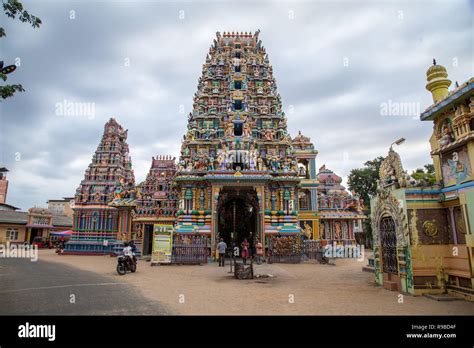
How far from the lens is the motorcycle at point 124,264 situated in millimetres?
13587

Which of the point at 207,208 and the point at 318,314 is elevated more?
the point at 207,208

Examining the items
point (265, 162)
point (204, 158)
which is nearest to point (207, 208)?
point (204, 158)

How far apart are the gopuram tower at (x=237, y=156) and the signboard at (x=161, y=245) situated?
2.79 meters

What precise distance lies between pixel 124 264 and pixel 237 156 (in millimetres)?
12052

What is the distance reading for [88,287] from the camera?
986cm

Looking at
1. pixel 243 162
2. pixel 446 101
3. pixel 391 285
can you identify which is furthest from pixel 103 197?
pixel 446 101

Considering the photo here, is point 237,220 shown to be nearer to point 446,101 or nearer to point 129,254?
point 129,254

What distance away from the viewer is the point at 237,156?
22469mm

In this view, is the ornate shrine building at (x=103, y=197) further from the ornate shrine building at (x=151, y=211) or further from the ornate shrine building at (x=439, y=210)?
the ornate shrine building at (x=439, y=210)

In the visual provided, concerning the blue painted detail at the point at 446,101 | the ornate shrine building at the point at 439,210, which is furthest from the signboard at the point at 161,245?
the blue painted detail at the point at 446,101

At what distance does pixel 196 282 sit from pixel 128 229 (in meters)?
20.4

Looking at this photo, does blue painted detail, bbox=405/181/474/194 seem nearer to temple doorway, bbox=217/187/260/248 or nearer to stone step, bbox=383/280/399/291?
stone step, bbox=383/280/399/291
